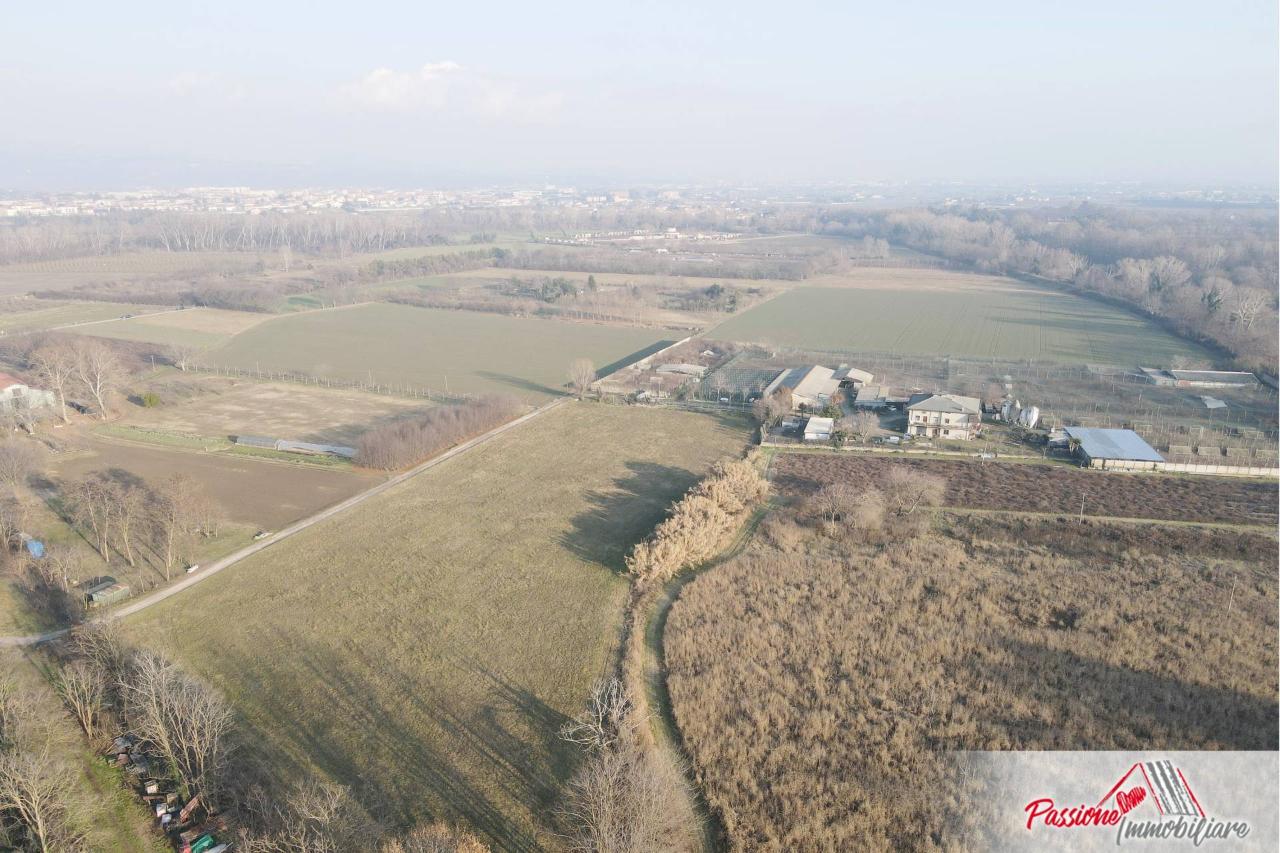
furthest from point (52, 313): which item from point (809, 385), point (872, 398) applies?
point (872, 398)

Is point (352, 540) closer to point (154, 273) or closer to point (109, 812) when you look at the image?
point (109, 812)

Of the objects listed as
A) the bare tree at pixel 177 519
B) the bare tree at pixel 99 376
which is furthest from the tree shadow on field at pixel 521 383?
the bare tree at pixel 177 519

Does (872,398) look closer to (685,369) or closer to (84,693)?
(685,369)

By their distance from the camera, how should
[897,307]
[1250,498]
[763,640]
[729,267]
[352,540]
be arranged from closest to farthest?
[763,640]
[352,540]
[1250,498]
[897,307]
[729,267]

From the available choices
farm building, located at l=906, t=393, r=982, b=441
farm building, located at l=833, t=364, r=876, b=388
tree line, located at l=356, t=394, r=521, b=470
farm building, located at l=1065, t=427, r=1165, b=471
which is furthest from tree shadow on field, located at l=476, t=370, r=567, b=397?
farm building, located at l=1065, t=427, r=1165, b=471

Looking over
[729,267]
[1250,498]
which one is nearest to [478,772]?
[1250,498]

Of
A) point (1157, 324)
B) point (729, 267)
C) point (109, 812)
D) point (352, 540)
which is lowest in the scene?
point (109, 812)

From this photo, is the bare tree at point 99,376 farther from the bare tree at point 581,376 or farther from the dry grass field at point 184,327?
the bare tree at point 581,376
